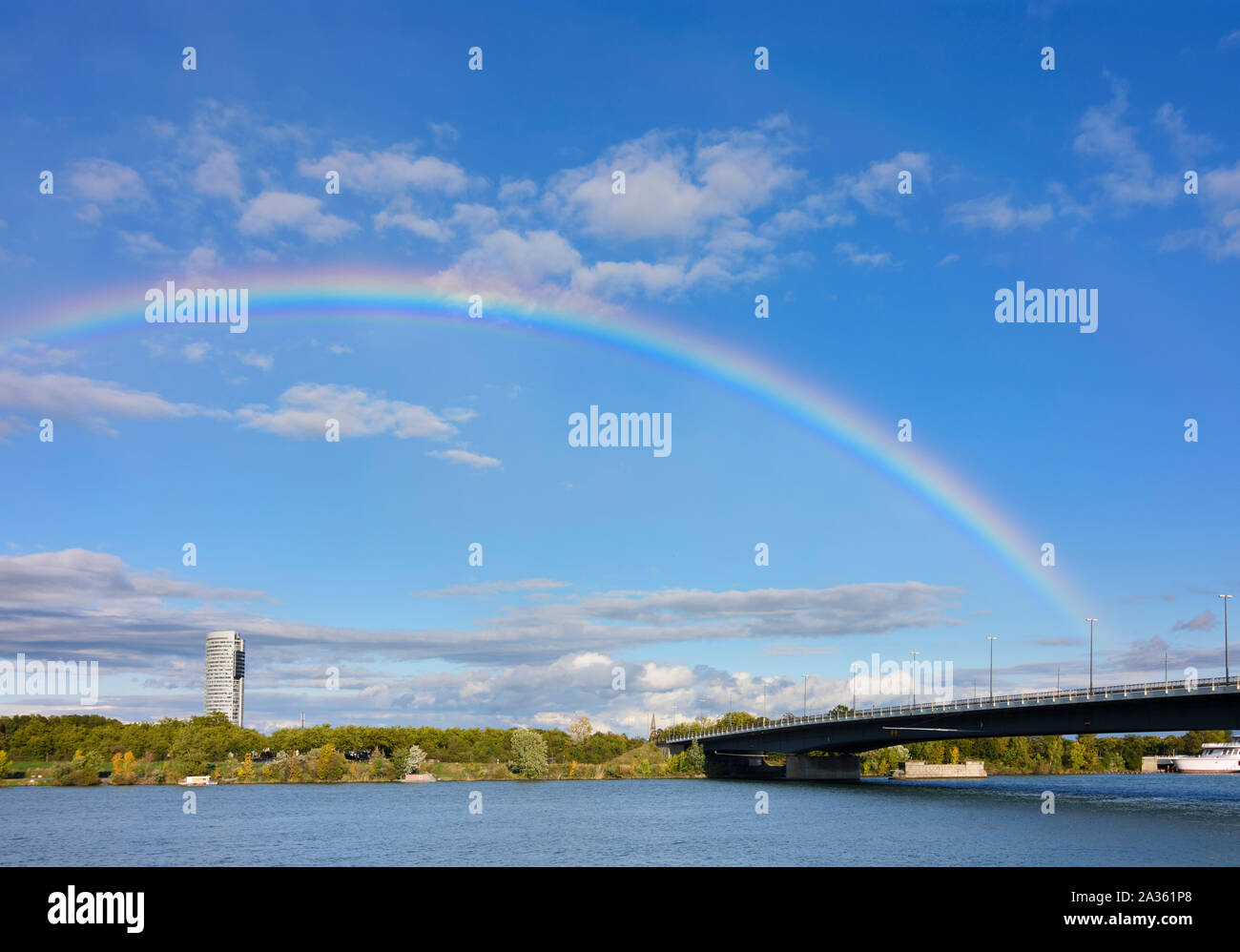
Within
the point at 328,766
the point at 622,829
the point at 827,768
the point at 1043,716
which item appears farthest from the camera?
the point at 827,768

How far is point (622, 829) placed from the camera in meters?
90.8

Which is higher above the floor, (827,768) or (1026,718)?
(1026,718)

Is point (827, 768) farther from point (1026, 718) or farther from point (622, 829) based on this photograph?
point (622, 829)

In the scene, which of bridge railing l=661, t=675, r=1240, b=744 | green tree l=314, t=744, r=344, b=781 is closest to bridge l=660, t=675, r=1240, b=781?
bridge railing l=661, t=675, r=1240, b=744

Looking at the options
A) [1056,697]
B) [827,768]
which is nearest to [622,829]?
[1056,697]

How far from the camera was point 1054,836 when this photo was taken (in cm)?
7925

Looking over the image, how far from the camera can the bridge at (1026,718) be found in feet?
335

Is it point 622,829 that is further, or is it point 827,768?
point 827,768

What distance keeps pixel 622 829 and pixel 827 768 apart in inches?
4551

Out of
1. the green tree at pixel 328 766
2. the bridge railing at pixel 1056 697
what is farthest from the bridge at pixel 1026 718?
the green tree at pixel 328 766
